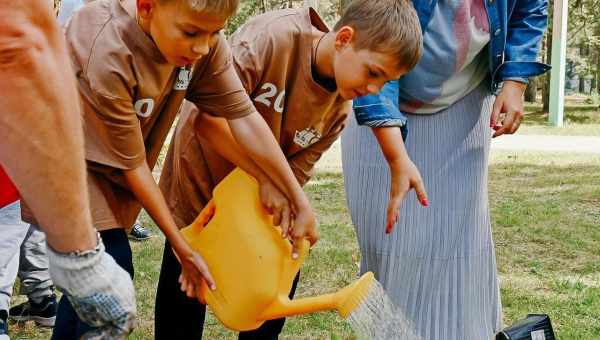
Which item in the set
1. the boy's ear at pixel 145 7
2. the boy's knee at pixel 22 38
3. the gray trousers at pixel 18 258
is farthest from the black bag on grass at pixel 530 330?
the boy's knee at pixel 22 38

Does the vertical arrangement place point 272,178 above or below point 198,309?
above

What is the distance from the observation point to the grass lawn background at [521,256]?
3.25m

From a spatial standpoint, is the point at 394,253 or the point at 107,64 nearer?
the point at 107,64

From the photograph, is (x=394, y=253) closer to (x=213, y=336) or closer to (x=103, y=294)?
(x=213, y=336)

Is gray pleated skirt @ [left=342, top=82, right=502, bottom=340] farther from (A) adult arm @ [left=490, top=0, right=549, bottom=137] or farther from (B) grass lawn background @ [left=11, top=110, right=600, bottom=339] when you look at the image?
(B) grass lawn background @ [left=11, top=110, right=600, bottom=339]

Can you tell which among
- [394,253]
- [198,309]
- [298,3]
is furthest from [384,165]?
[298,3]

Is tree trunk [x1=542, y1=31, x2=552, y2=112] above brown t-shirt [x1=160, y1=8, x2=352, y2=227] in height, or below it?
below

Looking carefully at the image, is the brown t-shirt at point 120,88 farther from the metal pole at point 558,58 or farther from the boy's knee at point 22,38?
the metal pole at point 558,58

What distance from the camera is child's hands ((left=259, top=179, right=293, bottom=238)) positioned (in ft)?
6.78

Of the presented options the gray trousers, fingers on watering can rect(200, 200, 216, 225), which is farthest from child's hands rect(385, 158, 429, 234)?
the gray trousers

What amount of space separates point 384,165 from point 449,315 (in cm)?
51

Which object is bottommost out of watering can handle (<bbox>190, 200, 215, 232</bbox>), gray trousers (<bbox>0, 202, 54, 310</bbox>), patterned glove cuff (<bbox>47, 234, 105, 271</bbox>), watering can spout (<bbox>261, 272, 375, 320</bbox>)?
gray trousers (<bbox>0, 202, 54, 310</bbox>)

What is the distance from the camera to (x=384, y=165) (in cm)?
242

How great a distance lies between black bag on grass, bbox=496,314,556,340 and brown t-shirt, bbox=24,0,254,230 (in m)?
1.13
